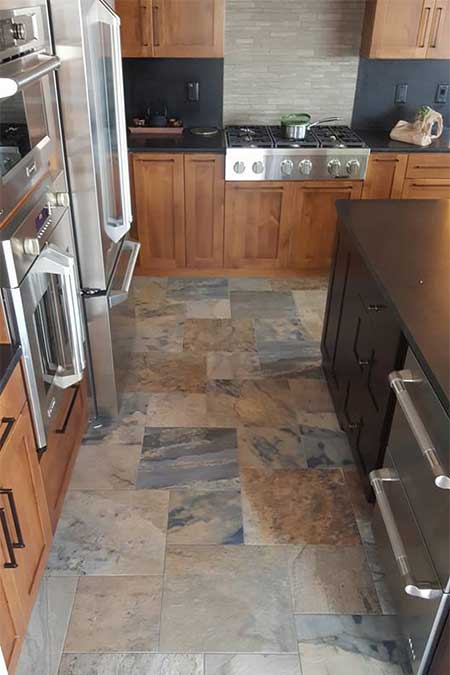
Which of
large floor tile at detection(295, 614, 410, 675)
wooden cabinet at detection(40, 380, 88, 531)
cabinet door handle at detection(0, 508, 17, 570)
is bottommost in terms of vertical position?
large floor tile at detection(295, 614, 410, 675)

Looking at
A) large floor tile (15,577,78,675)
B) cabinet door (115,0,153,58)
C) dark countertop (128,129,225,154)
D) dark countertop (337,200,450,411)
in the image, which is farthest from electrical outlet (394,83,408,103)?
large floor tile (15,577,78,675)

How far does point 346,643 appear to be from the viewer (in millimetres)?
1713

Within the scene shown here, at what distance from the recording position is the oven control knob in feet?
5.08

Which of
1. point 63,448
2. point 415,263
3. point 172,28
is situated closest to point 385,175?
point 172,28

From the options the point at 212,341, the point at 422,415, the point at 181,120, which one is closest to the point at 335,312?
the point at 212,341

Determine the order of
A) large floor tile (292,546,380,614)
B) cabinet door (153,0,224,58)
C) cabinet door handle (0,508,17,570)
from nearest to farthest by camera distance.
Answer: cabinet door handle (0,508,17,570) → large floor tile (292,546,380,614) → cabinet door (153,0,224,58)

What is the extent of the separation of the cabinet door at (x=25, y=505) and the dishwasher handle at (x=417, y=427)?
3.31 ft

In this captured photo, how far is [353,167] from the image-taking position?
141 inches

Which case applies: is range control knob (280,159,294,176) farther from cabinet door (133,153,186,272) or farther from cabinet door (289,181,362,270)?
cabinet door (133,153,186,272)

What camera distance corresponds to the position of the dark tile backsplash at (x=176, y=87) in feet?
12.6

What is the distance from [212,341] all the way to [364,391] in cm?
127

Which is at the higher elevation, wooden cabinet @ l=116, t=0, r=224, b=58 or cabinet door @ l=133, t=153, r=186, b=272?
wooden cabinet @ l=116, t=0, r=224, b=58

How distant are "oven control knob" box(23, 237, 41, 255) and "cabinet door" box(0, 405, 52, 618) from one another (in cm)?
43

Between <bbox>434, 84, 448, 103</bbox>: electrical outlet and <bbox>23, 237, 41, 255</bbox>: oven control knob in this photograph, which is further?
<bbox>434, 84, 448, 103</bbox>: electrical outlet
